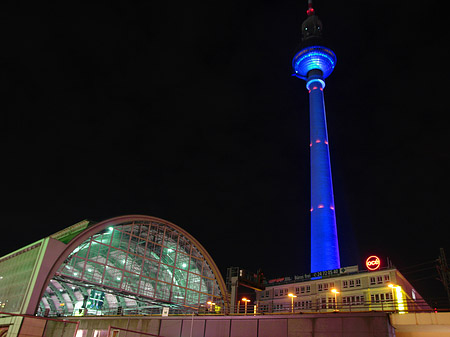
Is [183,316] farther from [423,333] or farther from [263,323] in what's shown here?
[423,333]

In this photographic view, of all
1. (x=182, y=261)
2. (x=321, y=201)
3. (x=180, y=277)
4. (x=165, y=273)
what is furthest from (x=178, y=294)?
(x=321, y=201)

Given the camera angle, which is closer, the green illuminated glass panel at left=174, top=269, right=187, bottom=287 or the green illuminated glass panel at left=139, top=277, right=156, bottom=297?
the green illuminated glass panel at left=139, top=277, right=156, bottom=297

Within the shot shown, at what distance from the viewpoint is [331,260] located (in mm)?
71562

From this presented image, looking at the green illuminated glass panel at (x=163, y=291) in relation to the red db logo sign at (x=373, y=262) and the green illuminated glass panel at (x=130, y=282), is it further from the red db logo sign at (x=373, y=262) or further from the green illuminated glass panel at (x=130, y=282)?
the red db logo sign at (x=373, y=262)

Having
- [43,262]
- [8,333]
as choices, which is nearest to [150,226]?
[43,262]

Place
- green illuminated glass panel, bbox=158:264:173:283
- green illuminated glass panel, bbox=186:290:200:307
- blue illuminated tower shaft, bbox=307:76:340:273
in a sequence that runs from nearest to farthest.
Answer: green illuminated glass panel, bbox=158:264:173:283
green illuminated glass panel, bbox=186:290:200:307
blue illuminated tower shaft, bbox=307:76:340:273

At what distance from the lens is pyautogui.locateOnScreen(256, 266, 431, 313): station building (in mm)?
51938

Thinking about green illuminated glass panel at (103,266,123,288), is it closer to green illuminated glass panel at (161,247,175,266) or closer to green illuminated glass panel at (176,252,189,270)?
green illuminated glass panel at (161,247,175,266)

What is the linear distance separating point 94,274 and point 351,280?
40706 millimetres

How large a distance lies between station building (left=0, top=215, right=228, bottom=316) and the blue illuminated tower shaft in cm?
2160

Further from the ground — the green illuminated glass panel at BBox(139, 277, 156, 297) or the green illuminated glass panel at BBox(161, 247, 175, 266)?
the green illuminated glass panel at BBox(161, 247, 175, 266)

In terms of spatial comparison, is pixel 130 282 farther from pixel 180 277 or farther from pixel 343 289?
pixel 343 289

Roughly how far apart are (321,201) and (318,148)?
46.5ft

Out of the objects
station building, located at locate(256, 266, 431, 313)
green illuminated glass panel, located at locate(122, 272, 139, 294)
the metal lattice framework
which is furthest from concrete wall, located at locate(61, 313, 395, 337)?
station building, located at locate(256, 266, 431, 313)
